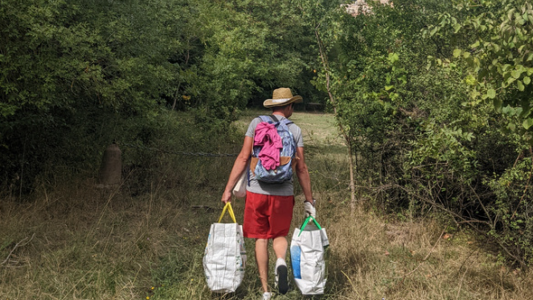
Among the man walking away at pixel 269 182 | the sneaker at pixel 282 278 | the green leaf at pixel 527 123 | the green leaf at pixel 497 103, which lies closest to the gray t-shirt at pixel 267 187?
the man walking away at pixel 269 182

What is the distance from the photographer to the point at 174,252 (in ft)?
20.3

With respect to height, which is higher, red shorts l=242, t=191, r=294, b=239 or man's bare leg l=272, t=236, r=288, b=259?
red shorts l=242, t=191, r=294, b=239

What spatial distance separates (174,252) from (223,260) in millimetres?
1722

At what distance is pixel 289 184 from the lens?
4.80 m

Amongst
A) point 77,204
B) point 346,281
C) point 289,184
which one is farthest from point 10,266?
point 346,281

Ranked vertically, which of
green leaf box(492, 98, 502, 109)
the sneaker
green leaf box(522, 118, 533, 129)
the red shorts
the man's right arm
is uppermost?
green leaf box(492, 98, 502, 109)

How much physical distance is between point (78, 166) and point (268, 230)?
4.91 metres

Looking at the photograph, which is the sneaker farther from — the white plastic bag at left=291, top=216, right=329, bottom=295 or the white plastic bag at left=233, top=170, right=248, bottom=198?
the white plastic bag at left=233, top=170, right=248, bottom=198

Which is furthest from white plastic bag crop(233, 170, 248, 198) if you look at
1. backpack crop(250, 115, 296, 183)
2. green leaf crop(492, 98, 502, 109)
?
green leaf crop(492, 98, 502, 109)

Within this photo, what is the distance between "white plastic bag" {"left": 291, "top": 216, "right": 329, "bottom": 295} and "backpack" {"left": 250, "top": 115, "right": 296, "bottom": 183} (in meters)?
0.51

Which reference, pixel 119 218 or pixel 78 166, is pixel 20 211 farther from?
pixel 78 166

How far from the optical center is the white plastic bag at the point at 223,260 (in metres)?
4.59

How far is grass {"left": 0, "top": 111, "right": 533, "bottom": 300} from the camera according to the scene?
16.5 feet

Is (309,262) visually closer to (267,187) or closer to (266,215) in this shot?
(266,215)
